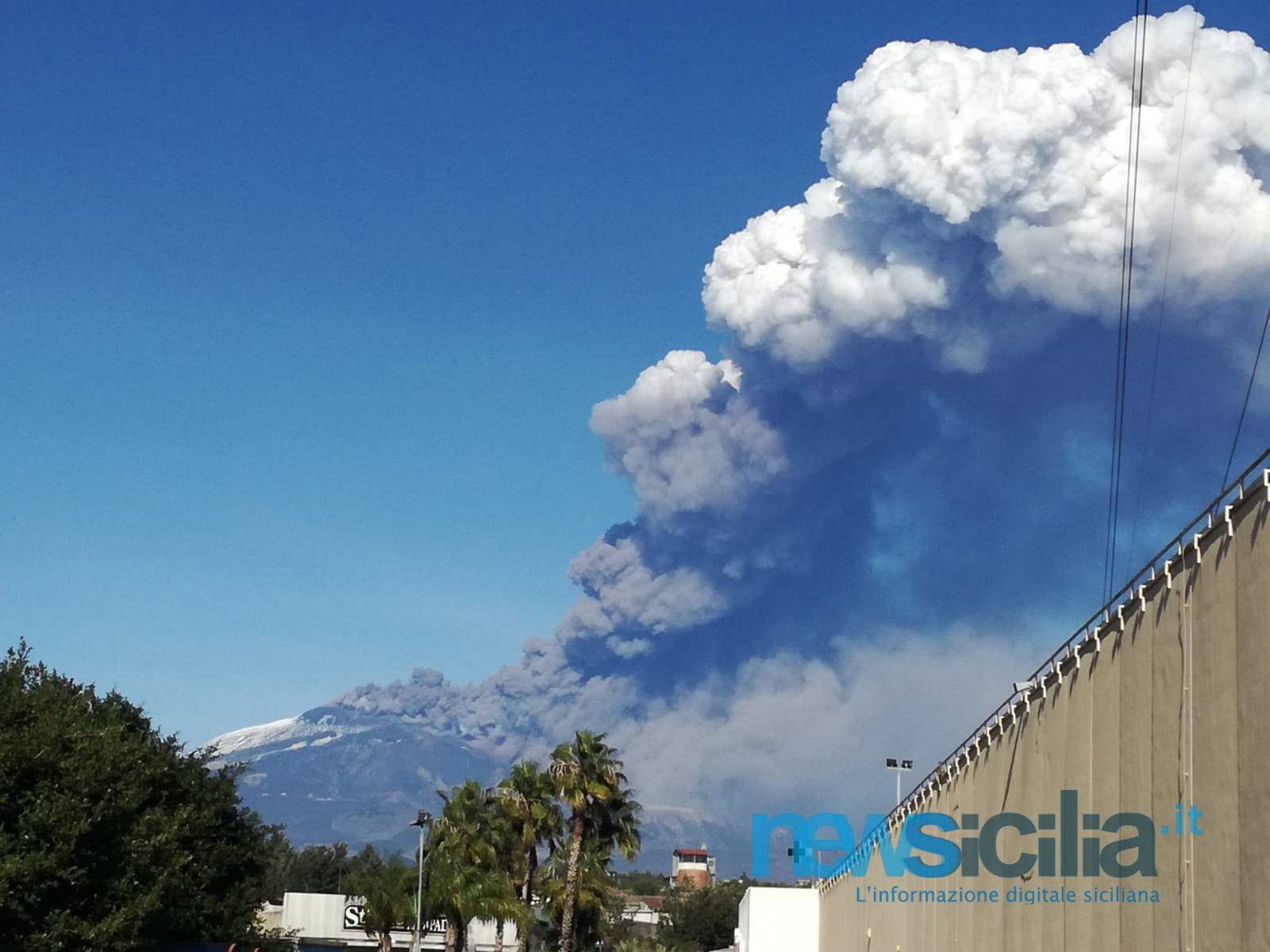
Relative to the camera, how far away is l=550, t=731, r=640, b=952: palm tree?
65.1 metres

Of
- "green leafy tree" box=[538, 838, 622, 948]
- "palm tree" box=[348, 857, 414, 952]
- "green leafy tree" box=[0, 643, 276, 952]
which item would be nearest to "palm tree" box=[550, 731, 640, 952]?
"green leafy tree" box=[538, 838, 622, 948]

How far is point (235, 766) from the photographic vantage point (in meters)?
61.8

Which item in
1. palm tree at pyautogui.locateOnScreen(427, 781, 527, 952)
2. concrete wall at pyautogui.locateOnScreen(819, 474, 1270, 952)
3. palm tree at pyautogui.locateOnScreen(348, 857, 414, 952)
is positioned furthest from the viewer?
palm tree at pyautogui.locateOnScreen(348, 857, 414, 952)

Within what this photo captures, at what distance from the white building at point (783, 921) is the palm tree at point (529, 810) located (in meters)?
10.5

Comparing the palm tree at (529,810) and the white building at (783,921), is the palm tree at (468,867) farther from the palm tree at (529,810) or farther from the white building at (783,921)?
the white building at (783,921)

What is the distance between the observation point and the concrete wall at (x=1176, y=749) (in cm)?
1777

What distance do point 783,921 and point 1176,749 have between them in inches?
1645

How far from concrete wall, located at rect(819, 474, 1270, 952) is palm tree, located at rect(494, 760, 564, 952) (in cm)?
3794

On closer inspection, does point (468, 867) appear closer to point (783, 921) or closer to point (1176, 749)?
point (783, 921)

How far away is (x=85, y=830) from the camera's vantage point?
37438mm

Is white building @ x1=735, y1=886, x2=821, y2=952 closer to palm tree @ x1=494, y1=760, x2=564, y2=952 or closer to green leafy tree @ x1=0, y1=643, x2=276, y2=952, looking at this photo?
palm tree @ x1=494, y1=760, x2=564, y2=952

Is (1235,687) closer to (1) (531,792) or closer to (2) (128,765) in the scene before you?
(2) (128,765)

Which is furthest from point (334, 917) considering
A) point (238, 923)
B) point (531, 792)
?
point (238, 923)

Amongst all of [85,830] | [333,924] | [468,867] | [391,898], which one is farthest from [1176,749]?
[333,924]
